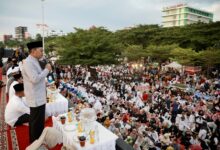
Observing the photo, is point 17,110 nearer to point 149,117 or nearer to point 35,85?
point 35,85

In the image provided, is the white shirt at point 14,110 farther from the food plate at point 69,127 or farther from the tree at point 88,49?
the tree at point 88,49

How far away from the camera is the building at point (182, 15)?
238 feet

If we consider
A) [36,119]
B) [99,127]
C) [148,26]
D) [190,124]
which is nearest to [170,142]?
[190,124]

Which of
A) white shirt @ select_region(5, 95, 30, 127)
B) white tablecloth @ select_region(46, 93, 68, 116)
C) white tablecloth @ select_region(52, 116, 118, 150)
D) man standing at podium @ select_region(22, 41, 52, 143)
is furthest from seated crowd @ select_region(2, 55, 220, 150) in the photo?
man standing at podium @ select_region(22, 41, 52, 143)

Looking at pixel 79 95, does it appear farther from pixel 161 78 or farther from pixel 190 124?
pixel 161 78

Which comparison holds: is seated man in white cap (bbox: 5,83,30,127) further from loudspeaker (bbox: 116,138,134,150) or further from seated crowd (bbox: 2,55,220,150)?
loudspeaker (bbox: 116,138,134,150)

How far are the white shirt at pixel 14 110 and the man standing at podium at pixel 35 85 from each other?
1.23 metres

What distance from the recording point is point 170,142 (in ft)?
22.2

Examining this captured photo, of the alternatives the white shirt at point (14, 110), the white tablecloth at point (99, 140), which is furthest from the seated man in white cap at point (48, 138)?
the white shirt at point (14, 110)

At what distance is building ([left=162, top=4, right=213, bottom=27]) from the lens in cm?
7256

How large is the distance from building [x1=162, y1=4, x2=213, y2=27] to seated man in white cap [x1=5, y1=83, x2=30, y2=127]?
7592 centimetres

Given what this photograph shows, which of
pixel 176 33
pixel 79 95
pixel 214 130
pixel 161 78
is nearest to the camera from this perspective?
pixel 214 130

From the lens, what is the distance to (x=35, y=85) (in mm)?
3260

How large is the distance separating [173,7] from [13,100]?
263ft
